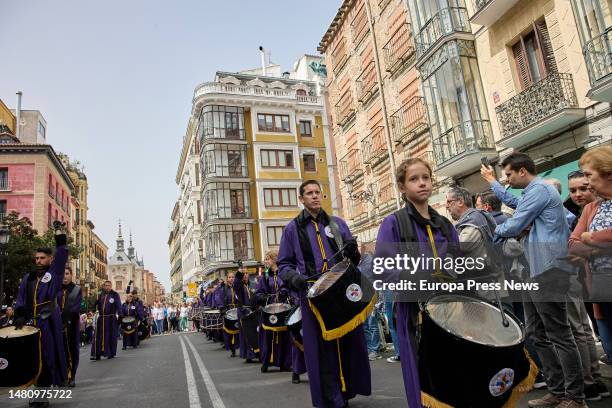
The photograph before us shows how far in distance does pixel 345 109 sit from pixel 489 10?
14.0 metres

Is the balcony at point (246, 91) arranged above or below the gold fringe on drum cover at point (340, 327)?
above

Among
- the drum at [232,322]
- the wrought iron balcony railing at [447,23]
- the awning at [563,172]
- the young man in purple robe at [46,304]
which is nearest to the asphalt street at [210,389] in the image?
the young man in purple robe at [46,304]

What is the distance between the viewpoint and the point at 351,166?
2845 centimetres

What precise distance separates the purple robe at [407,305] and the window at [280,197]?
134ft

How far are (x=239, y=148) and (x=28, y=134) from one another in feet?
92.3

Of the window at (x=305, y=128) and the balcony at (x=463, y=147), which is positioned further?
the window at (x=305, y=128)

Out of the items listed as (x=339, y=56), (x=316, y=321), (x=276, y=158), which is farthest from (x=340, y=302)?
(x=276, y=158)

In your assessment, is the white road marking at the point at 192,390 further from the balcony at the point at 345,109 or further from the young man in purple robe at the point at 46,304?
the balcony at the point at 345,109

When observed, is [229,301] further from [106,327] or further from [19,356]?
[19,356]

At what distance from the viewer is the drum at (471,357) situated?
2717 mm

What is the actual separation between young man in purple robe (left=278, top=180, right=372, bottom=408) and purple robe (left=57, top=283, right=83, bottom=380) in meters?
5.07

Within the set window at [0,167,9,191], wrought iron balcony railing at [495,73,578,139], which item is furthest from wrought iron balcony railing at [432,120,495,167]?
window at [0,167,9,191]

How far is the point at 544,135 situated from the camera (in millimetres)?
14305

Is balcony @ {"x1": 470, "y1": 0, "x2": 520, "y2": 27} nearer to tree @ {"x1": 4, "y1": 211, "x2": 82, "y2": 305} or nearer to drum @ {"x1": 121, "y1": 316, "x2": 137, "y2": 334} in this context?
drum @ {"x1": 121, "y1": 316, "x2": 137, "y2": 334}
